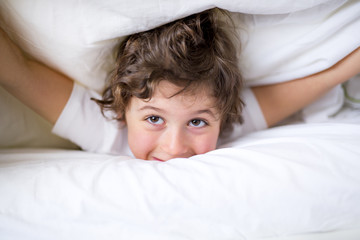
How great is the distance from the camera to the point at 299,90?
2.72 ft

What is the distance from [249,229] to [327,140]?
26 centimetres

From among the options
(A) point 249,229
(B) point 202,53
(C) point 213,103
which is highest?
(B) point 202,53

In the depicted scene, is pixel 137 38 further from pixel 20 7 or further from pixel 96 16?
pixel 20 7

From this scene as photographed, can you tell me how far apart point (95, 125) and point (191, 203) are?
431mm

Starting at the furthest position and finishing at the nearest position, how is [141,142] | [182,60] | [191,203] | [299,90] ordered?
[299,90], [141,142], [182,60], [191,203]

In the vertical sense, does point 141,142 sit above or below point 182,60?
below

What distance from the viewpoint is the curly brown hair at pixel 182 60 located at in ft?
2.05

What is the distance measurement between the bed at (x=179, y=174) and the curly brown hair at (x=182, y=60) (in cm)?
4

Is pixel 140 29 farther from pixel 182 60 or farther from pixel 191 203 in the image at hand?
pixel 191 203

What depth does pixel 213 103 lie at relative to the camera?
692mm

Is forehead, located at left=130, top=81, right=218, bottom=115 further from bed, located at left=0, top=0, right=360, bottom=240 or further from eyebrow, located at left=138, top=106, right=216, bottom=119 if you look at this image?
bed, located at left=0, top=0, right=360, bottom=240

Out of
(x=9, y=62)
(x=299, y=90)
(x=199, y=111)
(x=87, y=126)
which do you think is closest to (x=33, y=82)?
(x=9, y=62)

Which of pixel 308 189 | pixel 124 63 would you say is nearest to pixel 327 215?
pixel 308 189

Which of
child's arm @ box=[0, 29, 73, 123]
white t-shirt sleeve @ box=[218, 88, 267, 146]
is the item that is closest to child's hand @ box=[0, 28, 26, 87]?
child's arm @ box=[0, 29, 73, 123]
